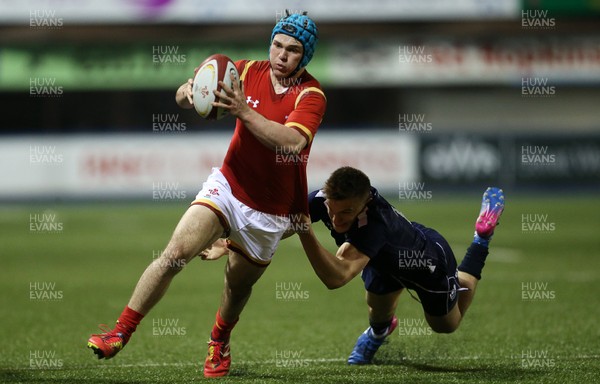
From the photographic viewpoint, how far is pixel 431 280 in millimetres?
6617

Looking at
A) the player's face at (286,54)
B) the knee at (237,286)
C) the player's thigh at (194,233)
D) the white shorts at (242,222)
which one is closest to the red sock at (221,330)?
the knee at (237,286)

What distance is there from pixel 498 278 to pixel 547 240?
4.32 metres

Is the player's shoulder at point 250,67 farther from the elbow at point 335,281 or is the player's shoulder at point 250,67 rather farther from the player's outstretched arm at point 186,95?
the elbow at point 335,281

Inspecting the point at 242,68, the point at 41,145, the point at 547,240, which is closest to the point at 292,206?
the point at 242,68

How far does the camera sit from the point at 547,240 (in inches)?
632

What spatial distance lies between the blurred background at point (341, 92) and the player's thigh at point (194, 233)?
16.0m

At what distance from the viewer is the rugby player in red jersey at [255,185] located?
5.88 m

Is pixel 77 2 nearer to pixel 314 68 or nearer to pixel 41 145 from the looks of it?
pixel 41 145

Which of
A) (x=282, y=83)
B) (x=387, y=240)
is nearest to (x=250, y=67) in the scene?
(x=282, y=83)

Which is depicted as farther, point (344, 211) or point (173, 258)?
point (344, 211)

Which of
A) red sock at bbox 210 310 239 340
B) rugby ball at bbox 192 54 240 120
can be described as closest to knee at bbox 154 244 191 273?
rugby ball at bbox 192 54 240 120

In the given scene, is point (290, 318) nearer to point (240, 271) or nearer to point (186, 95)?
point (240, 271)

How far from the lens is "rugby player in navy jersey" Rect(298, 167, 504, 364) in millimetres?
5992

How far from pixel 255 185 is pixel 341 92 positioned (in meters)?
21.3
